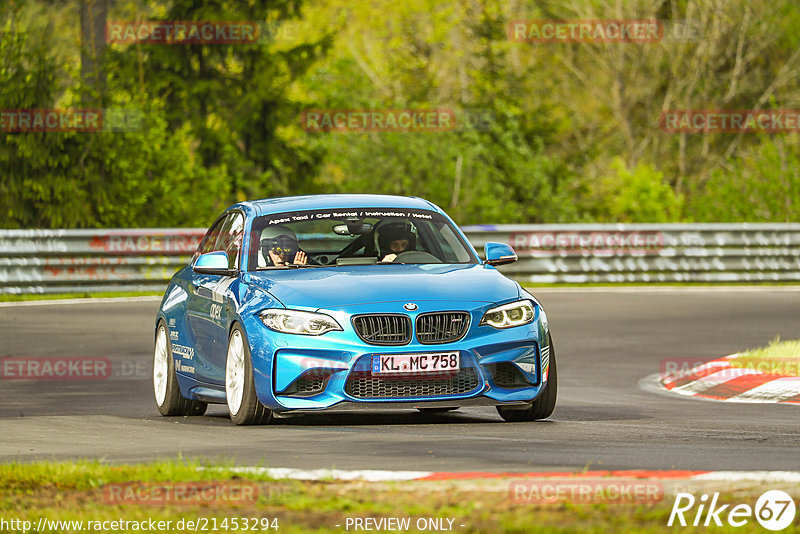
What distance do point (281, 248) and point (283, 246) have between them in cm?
2

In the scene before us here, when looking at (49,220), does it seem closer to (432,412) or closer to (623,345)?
(623,345)

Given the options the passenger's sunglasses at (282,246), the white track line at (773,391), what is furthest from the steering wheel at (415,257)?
the white track line at (773,391)

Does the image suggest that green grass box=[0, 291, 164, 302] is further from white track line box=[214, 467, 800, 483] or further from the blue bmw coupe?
white track line box=[214, 467, 800, 483]

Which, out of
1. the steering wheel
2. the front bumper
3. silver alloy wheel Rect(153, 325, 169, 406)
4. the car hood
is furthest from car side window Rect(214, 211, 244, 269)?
the front bumper

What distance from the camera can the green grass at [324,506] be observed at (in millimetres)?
6277

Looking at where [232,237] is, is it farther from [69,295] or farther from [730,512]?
[69,295]

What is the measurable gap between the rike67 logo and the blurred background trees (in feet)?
71.1

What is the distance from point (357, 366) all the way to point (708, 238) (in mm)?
19058

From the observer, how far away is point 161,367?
1282 cm

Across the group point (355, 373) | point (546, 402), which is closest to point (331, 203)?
point (355, 373)

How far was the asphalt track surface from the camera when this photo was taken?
27.9 ft

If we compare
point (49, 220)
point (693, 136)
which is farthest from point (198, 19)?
point (693, 136)

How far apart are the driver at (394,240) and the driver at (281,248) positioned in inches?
24.1

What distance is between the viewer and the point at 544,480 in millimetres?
7195
